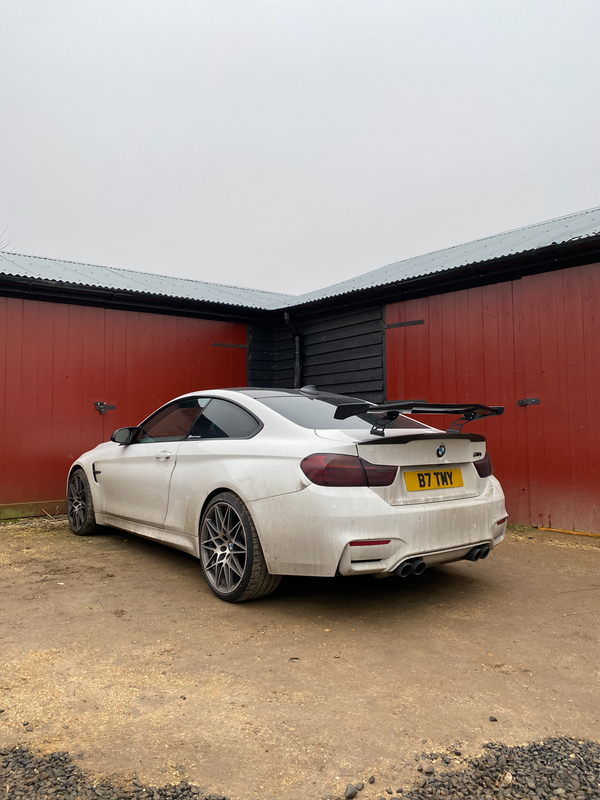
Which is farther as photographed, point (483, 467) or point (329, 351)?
point (329, 351)

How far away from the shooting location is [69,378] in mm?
7211

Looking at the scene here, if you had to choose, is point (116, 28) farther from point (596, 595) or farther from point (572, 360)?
point (596, 595)

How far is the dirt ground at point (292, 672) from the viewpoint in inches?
69.5

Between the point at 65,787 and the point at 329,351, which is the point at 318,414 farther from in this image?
the point at 329,351

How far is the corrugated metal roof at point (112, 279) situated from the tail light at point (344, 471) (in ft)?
17.7

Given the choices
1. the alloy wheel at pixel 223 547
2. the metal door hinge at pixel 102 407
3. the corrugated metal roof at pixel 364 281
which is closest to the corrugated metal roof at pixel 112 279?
the corrugated metal roof at pixel 364 281

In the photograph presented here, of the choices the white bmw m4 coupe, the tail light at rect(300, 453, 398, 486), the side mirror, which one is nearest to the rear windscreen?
the white bmw m4 coupe

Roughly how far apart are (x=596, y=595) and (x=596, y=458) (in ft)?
7.59

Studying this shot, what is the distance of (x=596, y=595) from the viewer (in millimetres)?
3578

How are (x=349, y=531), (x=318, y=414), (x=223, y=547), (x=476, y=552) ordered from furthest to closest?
1. (x=318, y=414)
2. (x=223, y=547)
3. (x=476, y=552)
4. (x=349, y=531)

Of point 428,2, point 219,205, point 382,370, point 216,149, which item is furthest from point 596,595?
point 219,205

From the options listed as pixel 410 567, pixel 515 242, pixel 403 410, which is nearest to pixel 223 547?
pixel 410 567

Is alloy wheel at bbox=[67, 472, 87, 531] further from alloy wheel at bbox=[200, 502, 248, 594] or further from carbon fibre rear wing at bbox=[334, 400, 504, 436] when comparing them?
carbon fibre rear wing at bbox=[334, 400, 504, 436]

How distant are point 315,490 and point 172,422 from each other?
183 centimetres
